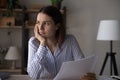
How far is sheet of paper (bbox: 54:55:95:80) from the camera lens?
1.16 m

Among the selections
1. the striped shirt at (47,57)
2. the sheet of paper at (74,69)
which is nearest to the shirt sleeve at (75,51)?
the striped shirt at (47,57)

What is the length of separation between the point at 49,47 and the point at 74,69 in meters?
0.48

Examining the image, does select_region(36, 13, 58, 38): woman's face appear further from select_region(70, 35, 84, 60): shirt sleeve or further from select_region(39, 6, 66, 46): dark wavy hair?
select_region(70, 35, 84, 60): shirt sleeve

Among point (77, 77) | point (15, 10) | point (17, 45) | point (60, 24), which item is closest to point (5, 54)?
point (17, 45)

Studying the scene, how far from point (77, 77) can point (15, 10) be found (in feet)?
7.12

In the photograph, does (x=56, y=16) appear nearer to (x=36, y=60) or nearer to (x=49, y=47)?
(x=49, y=47)

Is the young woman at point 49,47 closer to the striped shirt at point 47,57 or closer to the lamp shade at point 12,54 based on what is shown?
the striped shirt at point 47,57

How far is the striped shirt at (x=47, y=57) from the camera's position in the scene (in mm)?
1474

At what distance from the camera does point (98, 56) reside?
3557mm

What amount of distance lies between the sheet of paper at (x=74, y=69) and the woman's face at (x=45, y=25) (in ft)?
1.39

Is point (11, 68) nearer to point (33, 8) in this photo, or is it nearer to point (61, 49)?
point (33, 8)

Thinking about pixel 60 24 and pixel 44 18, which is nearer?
pixel 44 18

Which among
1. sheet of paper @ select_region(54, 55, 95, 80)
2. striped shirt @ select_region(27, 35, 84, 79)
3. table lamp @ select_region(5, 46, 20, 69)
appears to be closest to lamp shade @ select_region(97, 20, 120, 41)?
table lamp @ select_region(5, 46, 20, 69)

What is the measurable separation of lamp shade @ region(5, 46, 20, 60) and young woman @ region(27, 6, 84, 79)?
159 cm
